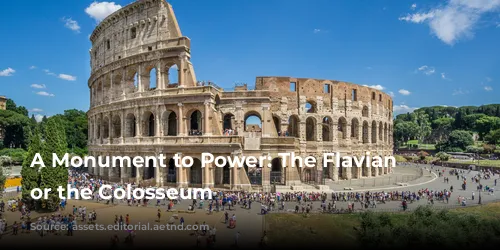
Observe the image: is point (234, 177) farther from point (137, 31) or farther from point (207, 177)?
point (137, 31)

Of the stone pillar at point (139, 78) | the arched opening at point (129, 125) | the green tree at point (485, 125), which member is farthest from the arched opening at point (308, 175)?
the green tree at point (485, 125)

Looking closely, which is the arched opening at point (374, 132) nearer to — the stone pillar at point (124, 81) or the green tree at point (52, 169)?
the stone pillar at point (124, 81)

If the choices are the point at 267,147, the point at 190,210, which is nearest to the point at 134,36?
the point at 267,147

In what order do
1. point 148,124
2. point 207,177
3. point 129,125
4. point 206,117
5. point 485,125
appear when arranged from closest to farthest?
point 207,177, point 206,117, point 148,124, point 129,125, point 485,125

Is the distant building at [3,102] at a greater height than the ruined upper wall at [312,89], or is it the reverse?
the distant building at [3,102]

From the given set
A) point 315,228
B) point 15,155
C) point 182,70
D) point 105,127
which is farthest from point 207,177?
→ point 15,155

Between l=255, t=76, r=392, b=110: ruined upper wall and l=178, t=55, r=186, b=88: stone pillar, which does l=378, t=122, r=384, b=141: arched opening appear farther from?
l=178, t=55, r=186, b=88: stone pillar
